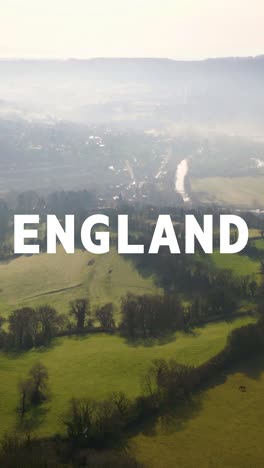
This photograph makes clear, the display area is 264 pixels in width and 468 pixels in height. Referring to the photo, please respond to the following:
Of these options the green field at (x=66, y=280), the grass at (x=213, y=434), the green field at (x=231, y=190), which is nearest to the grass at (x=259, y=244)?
the green field at (x=66, y=280)

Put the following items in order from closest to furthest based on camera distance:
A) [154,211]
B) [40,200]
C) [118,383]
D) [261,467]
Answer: [261,467] → [118,383] → [154,211] → [40,200]

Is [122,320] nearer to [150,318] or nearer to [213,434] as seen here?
[150,318]

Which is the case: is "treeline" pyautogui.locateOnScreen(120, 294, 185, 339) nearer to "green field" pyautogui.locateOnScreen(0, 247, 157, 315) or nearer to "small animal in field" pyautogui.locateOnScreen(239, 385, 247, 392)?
"green field" pyautogui.locateOnScreen(0, 247, 157, 315)

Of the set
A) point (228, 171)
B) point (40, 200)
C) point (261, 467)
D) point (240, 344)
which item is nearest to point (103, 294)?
point (240, 344)

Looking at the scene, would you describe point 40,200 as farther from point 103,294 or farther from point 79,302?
point 79,302

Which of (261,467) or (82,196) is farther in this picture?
(82,196)

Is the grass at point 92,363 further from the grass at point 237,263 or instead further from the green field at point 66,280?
the grass at point 237,263
